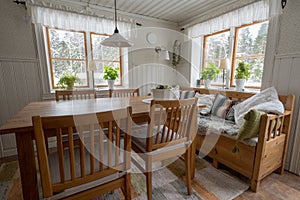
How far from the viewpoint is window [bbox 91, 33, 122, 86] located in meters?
2.81

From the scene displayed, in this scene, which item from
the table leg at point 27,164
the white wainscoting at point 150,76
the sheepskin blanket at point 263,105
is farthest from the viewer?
the white wainscoting at point 150,76

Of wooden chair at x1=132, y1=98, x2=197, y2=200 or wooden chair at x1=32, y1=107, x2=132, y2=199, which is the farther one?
wooden chair at x1=132, y1=98, x2=197, y2=200

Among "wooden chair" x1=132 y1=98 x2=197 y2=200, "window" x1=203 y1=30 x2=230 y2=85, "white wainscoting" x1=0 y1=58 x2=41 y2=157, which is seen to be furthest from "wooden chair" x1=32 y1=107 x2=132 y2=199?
"window" x1=203 y1=30 x2=230 y2=85

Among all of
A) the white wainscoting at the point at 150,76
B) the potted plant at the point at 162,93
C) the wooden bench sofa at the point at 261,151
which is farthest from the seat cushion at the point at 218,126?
the white wainscoting at the point at 150,76

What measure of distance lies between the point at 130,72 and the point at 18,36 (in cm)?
179

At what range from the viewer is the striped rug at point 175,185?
1.41 m

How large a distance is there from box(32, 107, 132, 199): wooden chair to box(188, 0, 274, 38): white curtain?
235cm

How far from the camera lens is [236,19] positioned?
2.32 meters

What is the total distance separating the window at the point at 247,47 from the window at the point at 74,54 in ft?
7.08

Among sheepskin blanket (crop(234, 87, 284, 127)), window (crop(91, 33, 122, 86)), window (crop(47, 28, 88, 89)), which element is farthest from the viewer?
window (crop(91, 33, 122, 86))

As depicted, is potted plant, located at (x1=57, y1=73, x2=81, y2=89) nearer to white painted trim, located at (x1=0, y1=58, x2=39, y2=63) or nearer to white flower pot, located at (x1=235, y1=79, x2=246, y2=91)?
white painted trim, located at (x1=0, y1=58, x2=39, y2=63)

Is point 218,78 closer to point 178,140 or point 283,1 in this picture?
point 283,1

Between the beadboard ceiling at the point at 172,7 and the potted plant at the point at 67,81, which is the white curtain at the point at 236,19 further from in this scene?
the potted plant at the point at 67,81

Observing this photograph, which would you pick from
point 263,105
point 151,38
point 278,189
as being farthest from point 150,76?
point 278,189
